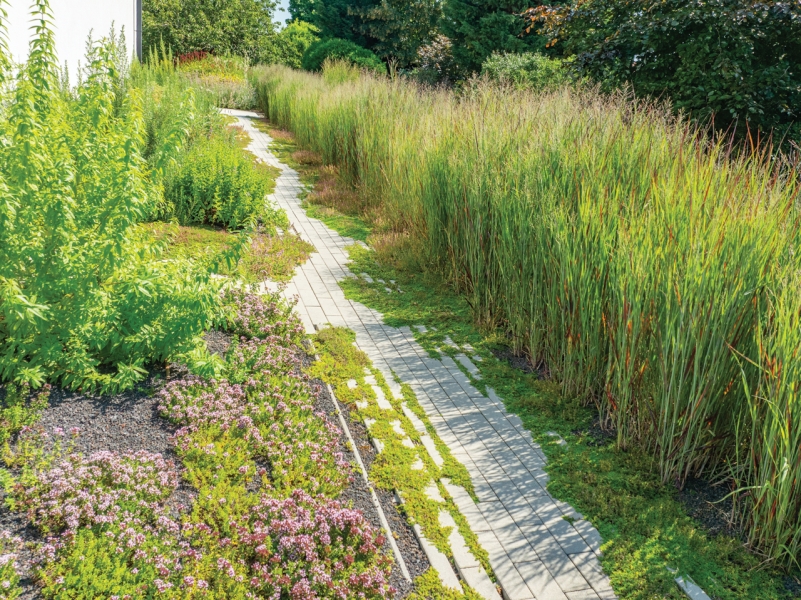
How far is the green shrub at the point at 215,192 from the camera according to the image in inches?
346

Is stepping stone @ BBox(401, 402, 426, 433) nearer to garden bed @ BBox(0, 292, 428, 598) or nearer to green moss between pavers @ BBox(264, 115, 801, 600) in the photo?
garden bed @ BBox(0, 292, 428, 598)

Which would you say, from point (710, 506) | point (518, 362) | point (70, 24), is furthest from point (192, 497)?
point (70, 24)

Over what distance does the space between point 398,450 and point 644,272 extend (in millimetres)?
1906

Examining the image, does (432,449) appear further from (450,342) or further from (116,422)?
(116,422)

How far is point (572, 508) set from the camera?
386cm

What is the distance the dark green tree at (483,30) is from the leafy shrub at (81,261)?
1926 centimetres

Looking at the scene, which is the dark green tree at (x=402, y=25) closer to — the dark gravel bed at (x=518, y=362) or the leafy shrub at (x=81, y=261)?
the dark gravel bed at (x=518, y=362)

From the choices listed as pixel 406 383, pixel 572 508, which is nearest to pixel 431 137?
pixel 406 383

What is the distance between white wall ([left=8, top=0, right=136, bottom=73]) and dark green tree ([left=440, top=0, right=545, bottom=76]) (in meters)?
11.0

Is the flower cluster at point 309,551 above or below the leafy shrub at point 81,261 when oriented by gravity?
below

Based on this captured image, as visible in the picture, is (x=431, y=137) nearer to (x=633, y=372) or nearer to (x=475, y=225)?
(x=475, y=225)

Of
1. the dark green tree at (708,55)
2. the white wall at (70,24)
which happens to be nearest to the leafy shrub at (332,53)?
the white wall at (70,24)

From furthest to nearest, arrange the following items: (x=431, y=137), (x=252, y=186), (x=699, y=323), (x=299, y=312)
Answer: (x=252, y=186), (x=431, y=137), (x=299, y=312), (x=699, y=323)

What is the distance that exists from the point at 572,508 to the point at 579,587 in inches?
25.2
